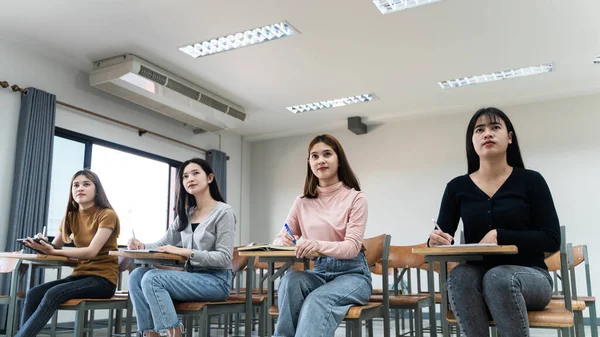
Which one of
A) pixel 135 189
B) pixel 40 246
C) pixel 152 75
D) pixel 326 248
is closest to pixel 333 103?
pixel 152 75

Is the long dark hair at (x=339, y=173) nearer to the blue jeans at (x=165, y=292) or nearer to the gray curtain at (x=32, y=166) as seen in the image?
the blue jeans at (x=165, y=292)

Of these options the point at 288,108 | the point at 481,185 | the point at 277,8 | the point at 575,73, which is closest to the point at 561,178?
the point at 575,73

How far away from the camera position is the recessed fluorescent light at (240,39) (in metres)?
4.36

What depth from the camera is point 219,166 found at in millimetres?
7082

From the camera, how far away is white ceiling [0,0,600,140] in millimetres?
3977

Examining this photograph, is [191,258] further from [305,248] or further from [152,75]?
[152,75]

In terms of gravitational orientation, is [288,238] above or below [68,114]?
below

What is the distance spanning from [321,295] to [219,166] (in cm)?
543

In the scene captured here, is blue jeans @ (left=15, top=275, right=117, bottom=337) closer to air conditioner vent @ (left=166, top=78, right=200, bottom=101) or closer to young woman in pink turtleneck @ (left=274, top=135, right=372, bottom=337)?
young woman in pink turtleneck @ (left=274, top=135, right=372, bottom=337)

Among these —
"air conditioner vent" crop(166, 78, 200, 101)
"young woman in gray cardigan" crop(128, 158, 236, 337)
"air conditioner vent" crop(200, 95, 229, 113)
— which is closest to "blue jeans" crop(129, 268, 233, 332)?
"young woman in gray cardigan" crop(128, 158, 236, 337)

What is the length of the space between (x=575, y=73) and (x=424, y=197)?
7.43 feet

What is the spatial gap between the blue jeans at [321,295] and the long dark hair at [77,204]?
1653 millimetres

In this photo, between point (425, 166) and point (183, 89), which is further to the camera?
point (425, 166)

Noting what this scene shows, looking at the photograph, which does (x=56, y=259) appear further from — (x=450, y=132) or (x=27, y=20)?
(x=450, y=132)
